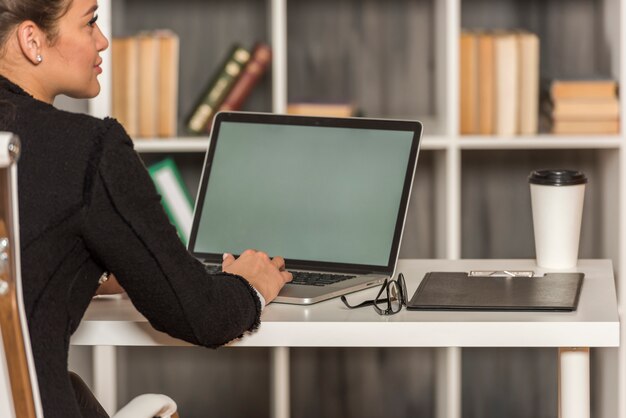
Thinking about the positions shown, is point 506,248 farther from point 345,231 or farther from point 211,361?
point 345,231

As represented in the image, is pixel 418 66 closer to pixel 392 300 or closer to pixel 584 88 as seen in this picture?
pixel 584 88

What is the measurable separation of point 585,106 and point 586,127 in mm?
55

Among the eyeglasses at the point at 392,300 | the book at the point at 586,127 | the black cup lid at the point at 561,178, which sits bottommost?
the eyeglasses at the point at 392,300

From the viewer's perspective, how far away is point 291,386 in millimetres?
3322

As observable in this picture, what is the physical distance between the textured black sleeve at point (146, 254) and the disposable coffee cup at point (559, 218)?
70cm

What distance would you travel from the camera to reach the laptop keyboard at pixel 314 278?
5.99 ft

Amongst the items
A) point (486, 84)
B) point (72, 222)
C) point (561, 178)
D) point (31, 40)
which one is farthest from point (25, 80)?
point (486, 84)

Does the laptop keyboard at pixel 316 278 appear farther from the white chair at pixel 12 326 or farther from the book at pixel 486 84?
the book at pixel 486 84

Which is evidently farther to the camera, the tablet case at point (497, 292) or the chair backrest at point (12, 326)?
the tablet case at point (497, 292)

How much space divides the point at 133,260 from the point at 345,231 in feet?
2.01

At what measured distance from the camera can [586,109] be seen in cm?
275

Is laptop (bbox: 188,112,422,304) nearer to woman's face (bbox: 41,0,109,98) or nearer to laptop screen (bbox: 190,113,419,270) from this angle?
laptop screen (bbox: 190,113,419,270)

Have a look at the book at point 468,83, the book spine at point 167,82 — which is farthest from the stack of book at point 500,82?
the book spine at point 167,82

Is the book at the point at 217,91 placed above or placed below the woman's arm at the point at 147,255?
above
